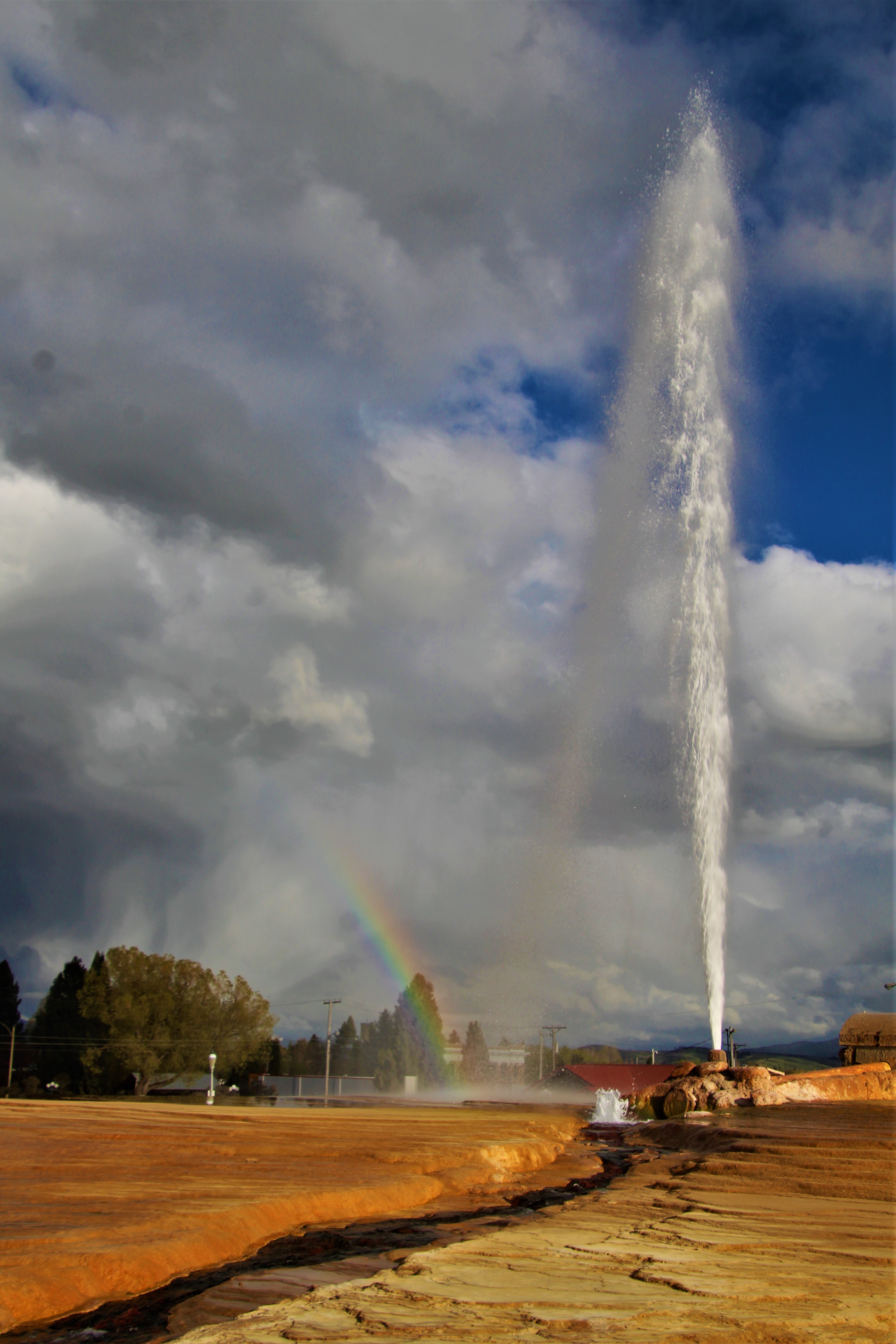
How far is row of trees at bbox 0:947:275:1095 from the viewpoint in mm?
71625

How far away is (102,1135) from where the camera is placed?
20.1 meters

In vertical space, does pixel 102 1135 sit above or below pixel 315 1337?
below

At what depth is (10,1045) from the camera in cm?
8106

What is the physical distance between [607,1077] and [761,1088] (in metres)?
32.6

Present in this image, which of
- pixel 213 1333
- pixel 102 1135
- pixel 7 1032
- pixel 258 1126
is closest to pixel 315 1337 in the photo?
pixel 213 1333

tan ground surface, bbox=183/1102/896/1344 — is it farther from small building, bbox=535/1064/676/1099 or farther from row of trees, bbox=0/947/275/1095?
row of trees, bbox=0/947/275/1095

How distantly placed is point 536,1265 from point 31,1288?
368cm

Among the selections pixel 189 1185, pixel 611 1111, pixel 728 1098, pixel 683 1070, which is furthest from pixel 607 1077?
pixel 189 1185

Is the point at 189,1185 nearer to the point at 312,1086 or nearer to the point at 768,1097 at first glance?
the point at 768,1097

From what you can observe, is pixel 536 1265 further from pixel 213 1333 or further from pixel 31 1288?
pixel 31 1288

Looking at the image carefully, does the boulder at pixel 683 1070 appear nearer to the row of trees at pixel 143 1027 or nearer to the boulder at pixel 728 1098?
the boulder at pixel 728 1098

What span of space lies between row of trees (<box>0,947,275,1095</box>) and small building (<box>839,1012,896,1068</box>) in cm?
5463

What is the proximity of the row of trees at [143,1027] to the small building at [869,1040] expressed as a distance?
179 feet

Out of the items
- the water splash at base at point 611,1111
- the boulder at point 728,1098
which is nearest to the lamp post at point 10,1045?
the water splash at base at point 611,1111
